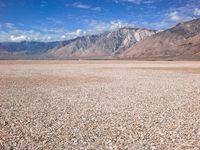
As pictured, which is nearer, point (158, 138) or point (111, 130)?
point (158, 138)

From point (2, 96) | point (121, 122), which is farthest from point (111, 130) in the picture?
point (2, 96)

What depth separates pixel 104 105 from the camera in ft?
68.5

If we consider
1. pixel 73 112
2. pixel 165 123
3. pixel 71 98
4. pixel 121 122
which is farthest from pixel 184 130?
pixel 71 98

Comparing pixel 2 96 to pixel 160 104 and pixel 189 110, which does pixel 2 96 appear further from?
pixel 189 110

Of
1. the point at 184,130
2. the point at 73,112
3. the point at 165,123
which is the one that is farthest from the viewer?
the point at 73,112

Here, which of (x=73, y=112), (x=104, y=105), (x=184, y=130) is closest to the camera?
(x=184, y=130)

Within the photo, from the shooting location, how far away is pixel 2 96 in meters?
25.2

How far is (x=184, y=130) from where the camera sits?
543 inches

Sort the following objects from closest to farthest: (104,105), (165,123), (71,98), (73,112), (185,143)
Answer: (185,143) < (165,123) < (73,112) < (104,105) < (71,98)

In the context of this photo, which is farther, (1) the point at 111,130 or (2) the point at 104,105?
(2) the point at 104,105

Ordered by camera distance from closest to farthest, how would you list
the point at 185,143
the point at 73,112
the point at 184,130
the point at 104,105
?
the point at 185,143
the point at 184,130
the point at 73,112
the point at 104,105

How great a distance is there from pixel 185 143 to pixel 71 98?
13665 mm

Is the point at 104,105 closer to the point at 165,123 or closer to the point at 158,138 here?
the point at 165,123

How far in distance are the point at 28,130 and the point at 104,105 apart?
7814 millimetres
